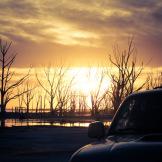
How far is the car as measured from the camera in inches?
178

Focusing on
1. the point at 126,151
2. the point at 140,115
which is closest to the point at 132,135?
the point at 140,115

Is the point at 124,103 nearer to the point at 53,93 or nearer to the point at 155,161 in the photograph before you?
the point at 155,161

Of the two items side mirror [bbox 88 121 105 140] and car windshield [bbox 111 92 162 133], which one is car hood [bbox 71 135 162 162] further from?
side mirror [bbox 88 121 105 140]

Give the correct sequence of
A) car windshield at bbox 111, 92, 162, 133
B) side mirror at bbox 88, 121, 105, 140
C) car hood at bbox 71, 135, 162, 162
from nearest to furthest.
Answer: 1. car hood at bbox 71, 135, 162, 162
2. car windshield at bbox 111, 92, 162, 133
3. side mirror at bbox 88, 121, 105, 140

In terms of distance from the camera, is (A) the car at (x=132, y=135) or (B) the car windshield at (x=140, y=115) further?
(B) the car windshield at (x=140, y=115)

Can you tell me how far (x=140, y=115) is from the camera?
19.4 ft

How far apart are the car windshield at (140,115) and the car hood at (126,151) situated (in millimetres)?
532

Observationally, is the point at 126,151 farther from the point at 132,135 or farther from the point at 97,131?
the point at 97,131

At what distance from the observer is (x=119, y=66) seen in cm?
4197

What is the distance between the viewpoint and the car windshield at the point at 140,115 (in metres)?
5.62

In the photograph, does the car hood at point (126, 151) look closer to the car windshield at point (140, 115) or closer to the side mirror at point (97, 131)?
the car windshield at point (140, 115)

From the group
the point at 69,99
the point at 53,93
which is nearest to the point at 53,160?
the point at 53,93

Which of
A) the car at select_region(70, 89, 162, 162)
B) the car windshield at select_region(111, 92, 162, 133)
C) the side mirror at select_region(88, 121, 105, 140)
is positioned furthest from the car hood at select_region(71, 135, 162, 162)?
the side mirror at select_region(88, 121, 105, 140)

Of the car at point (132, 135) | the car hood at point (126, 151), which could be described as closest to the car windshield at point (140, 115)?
the car at point (132, 135)
